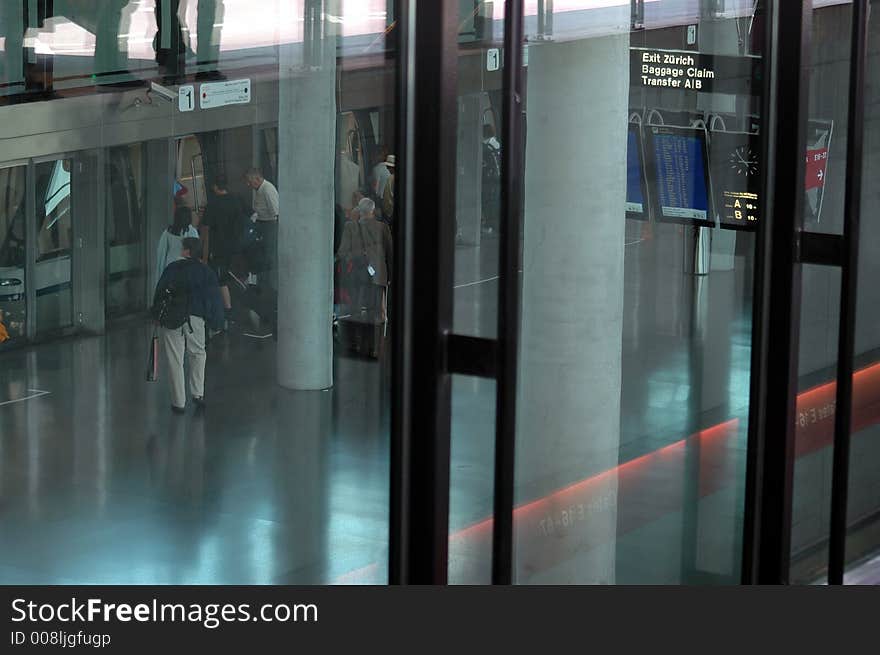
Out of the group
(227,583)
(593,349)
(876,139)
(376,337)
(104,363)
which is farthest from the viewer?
(876,139)

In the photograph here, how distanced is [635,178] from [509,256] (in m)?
1.24

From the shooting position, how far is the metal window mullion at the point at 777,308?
679cm

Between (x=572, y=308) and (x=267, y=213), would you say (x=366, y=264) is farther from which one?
(x=572, y=308)

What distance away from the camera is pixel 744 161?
6.89m

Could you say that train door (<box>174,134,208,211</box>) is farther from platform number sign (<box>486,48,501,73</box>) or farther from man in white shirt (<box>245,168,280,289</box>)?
platform number sign (<box>486,48,501,73</box>)

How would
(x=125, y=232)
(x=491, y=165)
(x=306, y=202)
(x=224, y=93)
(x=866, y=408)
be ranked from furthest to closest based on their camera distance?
(x=866, y=408) < (x=491, y=165) < (x=306, y=202) < (x=224, y=93) < (x=125, y=232)

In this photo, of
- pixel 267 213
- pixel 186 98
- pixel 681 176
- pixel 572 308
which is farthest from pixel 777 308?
pixel 186 98

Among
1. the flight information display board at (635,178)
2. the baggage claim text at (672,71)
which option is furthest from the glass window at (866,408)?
the flight information display board at (635,178)

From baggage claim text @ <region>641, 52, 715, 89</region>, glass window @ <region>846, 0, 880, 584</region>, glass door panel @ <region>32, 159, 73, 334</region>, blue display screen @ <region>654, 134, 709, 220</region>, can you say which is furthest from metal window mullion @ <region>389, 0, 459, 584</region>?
glass window @ <region>846, 0, 880, 584</region>
